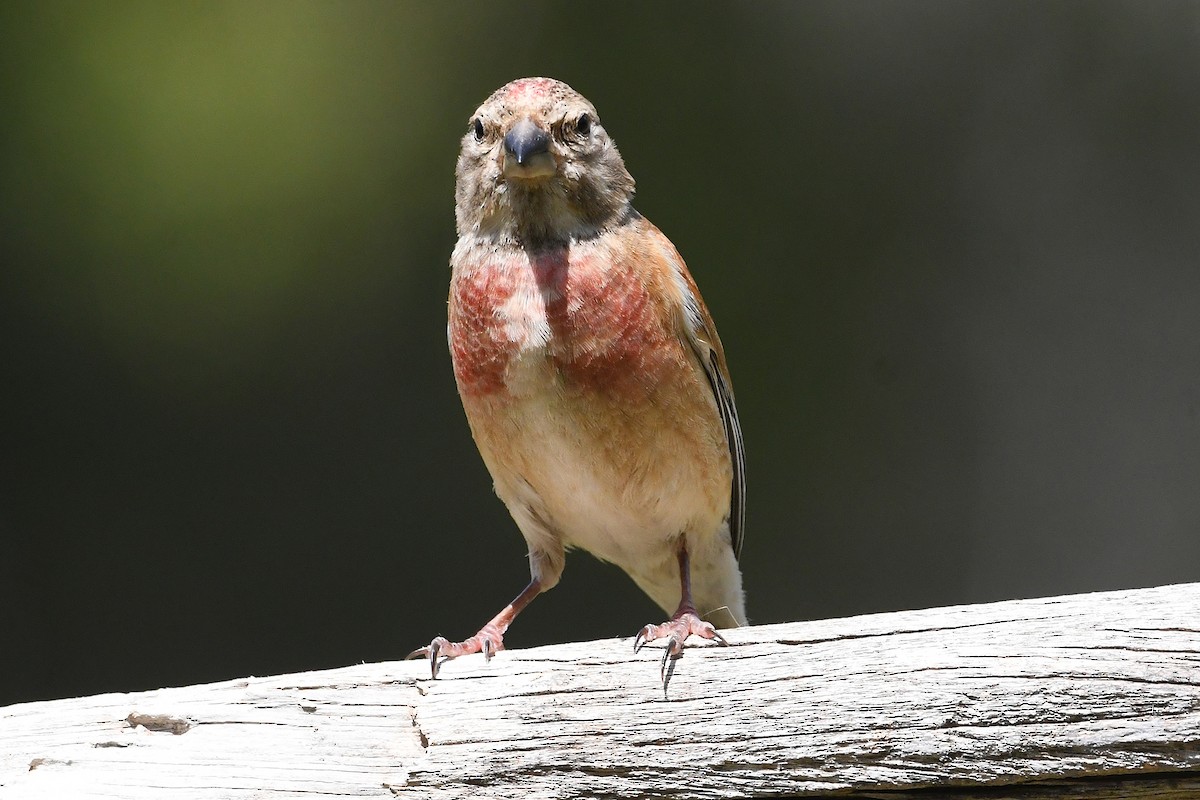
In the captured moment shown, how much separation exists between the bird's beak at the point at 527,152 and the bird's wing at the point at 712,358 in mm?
423

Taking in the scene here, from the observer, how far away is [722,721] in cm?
217

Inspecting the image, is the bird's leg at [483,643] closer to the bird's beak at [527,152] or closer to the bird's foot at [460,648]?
the bird's foot at [460,648]

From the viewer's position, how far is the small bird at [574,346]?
2811 millimetres

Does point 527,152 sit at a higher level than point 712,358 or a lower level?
higher

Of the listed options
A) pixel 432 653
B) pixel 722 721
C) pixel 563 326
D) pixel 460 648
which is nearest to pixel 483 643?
pixel 460 648

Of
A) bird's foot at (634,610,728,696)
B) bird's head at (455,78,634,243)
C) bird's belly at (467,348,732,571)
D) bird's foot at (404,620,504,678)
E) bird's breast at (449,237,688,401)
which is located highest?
bird's head at (455,78,634,243)

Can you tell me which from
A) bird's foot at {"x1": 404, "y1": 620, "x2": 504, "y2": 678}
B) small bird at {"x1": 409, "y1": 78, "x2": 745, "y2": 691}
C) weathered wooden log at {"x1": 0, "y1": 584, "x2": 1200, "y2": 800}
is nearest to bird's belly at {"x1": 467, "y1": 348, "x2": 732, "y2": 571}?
small bird at {"x1": 409, "y1": 78, "x2": 745, "y2": 691}

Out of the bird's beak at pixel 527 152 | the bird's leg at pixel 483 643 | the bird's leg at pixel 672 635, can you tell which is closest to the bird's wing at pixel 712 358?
the bird's beak at pixel 527 152

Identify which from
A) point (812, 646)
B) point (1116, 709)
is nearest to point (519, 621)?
point (812, 646)

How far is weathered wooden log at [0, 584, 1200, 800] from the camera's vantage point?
6.64 ft

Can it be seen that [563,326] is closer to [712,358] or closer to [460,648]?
[712,358]

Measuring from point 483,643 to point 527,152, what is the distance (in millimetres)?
1043

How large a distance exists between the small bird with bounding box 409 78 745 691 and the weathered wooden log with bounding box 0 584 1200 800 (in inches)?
14.6

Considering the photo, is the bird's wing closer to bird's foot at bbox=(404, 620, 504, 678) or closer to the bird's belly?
the bird's belly
